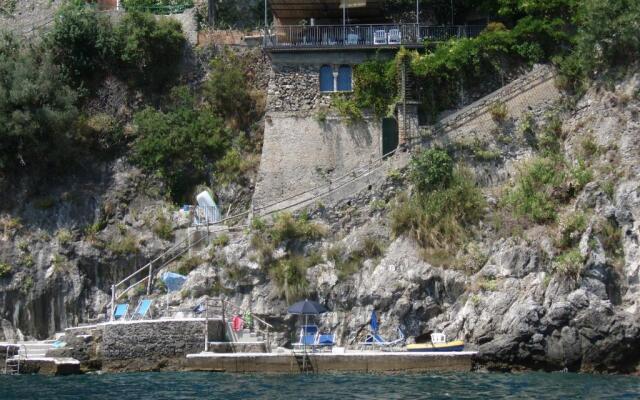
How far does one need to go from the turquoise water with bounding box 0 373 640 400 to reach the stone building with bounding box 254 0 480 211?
10130 millimetres

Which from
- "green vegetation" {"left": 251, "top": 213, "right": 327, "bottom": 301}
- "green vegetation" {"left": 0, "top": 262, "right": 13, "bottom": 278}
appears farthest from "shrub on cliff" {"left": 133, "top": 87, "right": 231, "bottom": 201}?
"green vegetation" {"left": 0, "top": 262, "right": 13, "bottom": 278}

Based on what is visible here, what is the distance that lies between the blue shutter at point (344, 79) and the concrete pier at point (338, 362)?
12.1 meters

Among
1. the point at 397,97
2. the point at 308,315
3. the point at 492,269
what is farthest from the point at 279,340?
the point at 397,97

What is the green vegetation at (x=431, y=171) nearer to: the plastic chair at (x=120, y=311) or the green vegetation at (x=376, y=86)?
the green vegetation at (x=376, y=86)

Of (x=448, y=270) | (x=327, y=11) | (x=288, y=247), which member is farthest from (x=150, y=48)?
(x=448, y=270)

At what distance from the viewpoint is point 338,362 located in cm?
2906

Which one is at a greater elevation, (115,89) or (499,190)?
(115,89)

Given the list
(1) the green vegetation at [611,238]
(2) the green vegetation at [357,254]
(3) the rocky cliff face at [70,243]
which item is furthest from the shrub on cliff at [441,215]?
(3) the rocky cliff face at [70,243]

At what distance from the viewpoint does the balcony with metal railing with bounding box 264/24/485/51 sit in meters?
37.9

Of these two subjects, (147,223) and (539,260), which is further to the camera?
(147,223)

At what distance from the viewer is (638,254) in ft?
98.2

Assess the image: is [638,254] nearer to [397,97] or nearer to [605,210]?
[605,210]

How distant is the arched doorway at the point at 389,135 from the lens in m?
36.9

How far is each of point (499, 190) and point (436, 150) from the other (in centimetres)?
251
